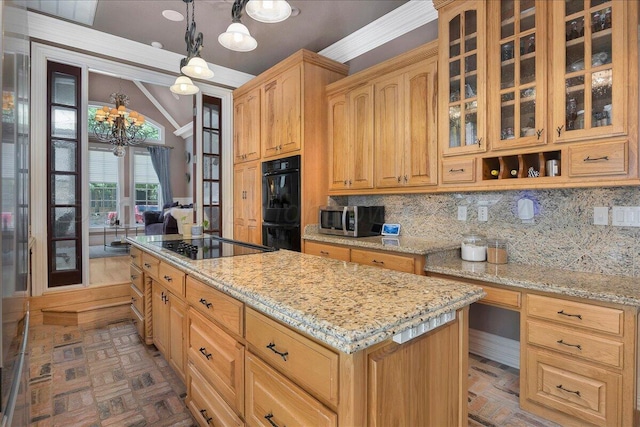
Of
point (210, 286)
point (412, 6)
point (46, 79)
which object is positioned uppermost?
point (412, 6)

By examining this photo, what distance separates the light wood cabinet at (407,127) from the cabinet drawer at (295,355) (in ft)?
6.44

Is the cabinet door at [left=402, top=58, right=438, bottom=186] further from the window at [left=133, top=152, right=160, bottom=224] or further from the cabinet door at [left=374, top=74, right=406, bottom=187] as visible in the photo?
the window at [left=133, top=152, right=160, bottom=224]

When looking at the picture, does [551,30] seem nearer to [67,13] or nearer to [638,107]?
[638,107]

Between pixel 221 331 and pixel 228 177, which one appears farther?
pixel 228 177

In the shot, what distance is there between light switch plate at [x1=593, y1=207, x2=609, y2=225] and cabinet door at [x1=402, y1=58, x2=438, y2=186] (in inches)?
39.9

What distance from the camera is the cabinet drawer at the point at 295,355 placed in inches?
33.8

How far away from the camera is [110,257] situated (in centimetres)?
638

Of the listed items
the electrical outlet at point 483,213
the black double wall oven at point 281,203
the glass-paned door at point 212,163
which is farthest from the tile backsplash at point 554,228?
the glass-paned door at point 212,163

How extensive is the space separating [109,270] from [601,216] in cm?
603

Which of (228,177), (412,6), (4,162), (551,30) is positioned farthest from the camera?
(228,177)

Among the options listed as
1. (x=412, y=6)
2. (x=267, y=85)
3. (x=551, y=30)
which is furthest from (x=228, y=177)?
(x=551, y=30)

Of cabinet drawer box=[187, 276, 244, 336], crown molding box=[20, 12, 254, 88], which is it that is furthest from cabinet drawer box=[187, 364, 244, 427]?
crown molding box=[20, 12, 254, 88]

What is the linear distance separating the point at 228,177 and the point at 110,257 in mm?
3615

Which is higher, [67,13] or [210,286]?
[67,13]
